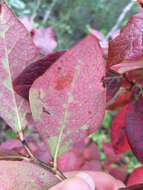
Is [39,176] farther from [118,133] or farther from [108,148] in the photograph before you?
[108,148]

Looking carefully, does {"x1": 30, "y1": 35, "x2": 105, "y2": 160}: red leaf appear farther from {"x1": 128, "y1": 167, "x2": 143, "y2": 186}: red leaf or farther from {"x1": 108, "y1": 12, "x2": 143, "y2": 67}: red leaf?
{"x1": 128, "y1": 167, "x2": 143, "y2": 186}: red leaf

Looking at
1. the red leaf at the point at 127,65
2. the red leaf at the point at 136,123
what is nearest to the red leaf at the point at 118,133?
the red leaf at the point at 136,123

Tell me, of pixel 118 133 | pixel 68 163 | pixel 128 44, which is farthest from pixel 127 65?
pixel 68 163

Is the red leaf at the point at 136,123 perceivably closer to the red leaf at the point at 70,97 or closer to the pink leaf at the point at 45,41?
the red leaf at the point at 70,97

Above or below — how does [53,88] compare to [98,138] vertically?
above

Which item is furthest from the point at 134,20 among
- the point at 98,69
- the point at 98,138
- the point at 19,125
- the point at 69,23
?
the point at 69,23

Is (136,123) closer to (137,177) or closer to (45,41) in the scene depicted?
(137,177)
